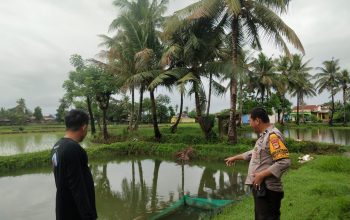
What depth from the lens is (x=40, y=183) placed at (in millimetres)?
8992

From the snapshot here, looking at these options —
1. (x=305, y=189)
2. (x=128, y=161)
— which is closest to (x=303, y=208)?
(x=305, y=189)

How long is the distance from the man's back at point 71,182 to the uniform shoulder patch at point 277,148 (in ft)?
5.61

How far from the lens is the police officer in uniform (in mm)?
3006

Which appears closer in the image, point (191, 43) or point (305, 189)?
point (305, 189)

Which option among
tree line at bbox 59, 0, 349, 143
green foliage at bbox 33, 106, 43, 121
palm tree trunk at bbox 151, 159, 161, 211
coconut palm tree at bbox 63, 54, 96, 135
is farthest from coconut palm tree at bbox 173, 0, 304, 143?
green foliage at bbox 33, 106, 43, 121

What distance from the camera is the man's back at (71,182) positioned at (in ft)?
8.23

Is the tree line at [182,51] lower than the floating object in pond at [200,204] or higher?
higher

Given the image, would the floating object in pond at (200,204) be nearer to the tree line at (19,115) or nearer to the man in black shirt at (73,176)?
the man in black shirt at (73,176)

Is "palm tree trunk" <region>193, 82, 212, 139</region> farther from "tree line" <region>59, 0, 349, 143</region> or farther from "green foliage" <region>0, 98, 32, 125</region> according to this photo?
"green foliage" <region>0, 98, 32, 125</region>

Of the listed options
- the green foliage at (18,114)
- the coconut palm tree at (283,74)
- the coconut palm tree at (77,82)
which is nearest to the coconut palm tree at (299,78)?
the coconut palm tree at (283,74)

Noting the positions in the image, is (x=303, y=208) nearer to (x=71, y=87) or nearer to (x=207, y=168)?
(x=207, y=168)

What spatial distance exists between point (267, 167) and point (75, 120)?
6.19ft

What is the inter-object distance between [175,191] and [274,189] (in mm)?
5244

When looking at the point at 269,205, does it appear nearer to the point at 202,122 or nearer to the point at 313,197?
the point at 313,197
